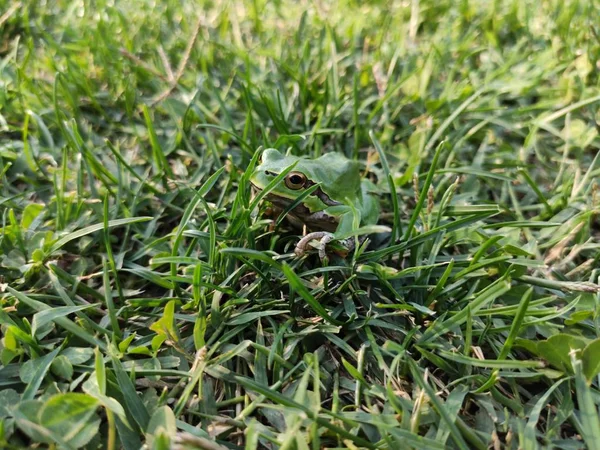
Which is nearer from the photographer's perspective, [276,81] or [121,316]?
[121,316]

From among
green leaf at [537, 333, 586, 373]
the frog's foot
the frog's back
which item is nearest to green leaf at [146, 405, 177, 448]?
the frog's foot

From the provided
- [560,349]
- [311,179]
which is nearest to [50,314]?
[311,179]

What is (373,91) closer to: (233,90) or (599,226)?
(233,90)

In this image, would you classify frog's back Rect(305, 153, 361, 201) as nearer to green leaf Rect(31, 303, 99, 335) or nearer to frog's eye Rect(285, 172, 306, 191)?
frog's eye Rect(285, 172, 306, 191)

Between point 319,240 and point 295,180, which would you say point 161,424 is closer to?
point 319,240

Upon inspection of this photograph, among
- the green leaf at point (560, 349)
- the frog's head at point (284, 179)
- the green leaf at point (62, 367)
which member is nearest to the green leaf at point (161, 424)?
the green leaf at point (62, 367)

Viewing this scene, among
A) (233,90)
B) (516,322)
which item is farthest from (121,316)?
(233,90)
